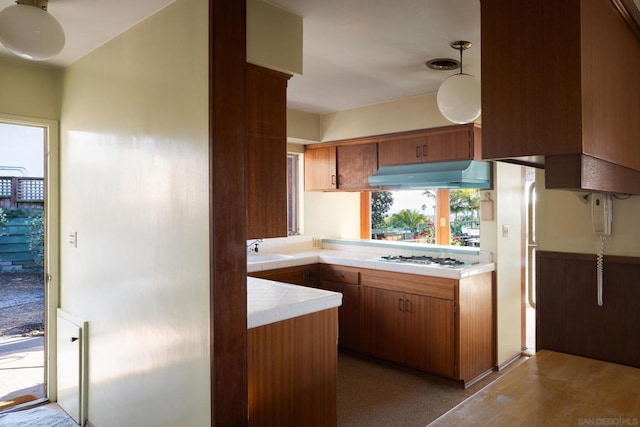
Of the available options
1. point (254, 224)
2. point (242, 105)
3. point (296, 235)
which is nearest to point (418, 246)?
point (296, 235)

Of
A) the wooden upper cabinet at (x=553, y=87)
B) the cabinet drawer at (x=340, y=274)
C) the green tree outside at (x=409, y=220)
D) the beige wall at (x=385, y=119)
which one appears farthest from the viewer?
the green tree outside at (x=409, y=220)

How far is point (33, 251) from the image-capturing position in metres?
Result: 3.15

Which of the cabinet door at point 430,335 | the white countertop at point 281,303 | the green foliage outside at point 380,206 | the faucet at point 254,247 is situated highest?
the green foliage outside at point 380,206

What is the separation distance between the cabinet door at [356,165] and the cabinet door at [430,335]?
133 cm

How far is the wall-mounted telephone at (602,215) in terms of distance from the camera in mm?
1825

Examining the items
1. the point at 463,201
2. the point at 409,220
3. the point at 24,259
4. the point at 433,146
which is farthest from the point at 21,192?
the point at 463,201

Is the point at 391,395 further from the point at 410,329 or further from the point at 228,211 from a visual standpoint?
the point at 228,211

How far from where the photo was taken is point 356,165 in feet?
14.7

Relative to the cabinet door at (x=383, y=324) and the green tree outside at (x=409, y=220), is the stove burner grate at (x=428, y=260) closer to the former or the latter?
the cabinet door at (x=383, y=324)

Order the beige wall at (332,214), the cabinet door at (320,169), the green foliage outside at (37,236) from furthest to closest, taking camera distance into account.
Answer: the beige wall at (332,214) → the cabinet door at (320,169) → the green foliage outside at (37,236)

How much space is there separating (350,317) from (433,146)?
1.74 metres

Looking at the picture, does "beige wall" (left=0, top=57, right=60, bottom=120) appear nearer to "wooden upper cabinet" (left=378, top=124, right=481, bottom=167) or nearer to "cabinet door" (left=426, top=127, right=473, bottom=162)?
"wooden upper cabinet" (left=378, top=124, right=481, bottom=167)

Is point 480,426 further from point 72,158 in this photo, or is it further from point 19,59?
point 19,59

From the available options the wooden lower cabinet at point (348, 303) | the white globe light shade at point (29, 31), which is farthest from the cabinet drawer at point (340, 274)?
the white globe light shade at point (29, 31)
